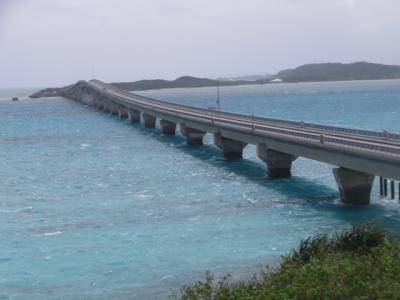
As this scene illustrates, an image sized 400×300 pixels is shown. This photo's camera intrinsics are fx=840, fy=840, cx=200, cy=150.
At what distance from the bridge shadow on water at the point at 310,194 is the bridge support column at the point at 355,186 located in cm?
41

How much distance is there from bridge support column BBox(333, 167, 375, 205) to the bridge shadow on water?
0.41m

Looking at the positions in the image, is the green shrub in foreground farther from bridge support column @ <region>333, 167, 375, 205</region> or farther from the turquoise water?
bridge support column @ <region>333, 167, 375, 205</region>

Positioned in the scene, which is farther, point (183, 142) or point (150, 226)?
point (183, 142)

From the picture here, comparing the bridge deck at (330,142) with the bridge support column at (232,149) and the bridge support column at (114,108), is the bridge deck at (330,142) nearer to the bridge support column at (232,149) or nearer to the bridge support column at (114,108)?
the bridge support column at (232,149)

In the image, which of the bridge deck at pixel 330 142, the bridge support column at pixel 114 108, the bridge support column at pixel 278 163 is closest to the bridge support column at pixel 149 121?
the bridge support column at pixel 114 108

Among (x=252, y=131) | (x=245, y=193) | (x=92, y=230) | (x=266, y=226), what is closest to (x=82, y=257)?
(x=92, y=230)

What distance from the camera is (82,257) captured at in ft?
102

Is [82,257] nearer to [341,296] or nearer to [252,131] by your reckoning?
[341,296]

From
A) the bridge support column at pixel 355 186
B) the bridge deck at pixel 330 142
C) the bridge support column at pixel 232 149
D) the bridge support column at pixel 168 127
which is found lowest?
the bridge support column at pixel 168 127

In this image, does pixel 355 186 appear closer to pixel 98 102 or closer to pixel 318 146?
pixel 318 146

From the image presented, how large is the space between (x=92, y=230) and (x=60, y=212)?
21.0ft

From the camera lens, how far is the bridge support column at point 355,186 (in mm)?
40125

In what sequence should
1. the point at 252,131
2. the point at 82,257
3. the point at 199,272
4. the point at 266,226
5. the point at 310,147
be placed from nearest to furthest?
the point at 199,272 < the point at 82,257 < the point at 266,226 < the point at 310,147 < the point at 252,131

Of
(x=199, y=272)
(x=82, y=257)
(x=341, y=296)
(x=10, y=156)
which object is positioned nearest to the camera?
(x=341, y=296)
